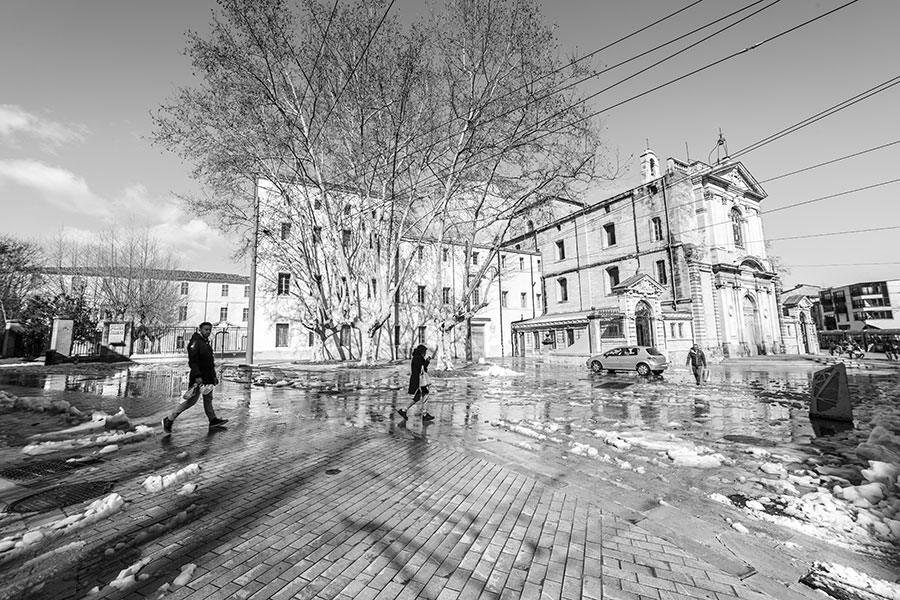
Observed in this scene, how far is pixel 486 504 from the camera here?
4062 millimetres

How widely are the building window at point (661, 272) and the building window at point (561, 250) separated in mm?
10501

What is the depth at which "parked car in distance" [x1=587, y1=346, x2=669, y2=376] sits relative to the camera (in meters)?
20.7

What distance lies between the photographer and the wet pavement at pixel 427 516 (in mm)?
2721

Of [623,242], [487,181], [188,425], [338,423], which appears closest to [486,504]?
[338,423]

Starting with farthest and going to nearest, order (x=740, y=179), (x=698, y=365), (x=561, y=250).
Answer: (x=561, y=250) < (x=740, y=179) < (x=698, y=365)

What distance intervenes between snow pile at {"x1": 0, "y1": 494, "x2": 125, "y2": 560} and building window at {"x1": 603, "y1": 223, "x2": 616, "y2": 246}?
43211 mm

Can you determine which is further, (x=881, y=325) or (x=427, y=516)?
(x=881, y=325)


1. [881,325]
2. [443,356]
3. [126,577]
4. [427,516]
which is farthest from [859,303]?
[126,577]

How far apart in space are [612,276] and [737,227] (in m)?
14.5

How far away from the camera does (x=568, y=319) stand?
111 ft

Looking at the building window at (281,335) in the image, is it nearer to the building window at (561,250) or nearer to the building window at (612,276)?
the building window at (561,250)

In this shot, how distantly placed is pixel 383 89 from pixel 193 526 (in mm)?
19129

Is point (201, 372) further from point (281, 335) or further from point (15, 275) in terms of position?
point (15, 275)

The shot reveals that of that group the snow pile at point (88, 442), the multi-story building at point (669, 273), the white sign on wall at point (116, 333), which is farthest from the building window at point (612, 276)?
the white sign on wall at point (116, 333)
